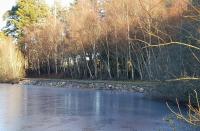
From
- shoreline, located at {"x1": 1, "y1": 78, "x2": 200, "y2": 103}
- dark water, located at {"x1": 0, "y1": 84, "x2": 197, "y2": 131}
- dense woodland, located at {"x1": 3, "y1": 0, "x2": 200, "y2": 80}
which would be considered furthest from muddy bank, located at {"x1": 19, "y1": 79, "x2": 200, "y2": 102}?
dark water, located at {"x1": 0, "y1": 84, "x2": 197, "y2": 131}

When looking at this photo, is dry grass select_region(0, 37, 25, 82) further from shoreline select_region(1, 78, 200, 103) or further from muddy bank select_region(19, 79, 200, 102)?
muddy bank select_region(19, 79, 200, 102)

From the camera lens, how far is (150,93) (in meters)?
29.1

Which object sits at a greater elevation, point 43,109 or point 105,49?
point 105,49

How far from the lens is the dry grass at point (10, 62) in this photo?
54.0 meters

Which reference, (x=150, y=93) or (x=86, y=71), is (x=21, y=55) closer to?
(x=86, y=71)

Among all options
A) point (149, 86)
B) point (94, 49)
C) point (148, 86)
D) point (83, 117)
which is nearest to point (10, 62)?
point (94, 49)

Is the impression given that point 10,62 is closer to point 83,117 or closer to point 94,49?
point 94,49

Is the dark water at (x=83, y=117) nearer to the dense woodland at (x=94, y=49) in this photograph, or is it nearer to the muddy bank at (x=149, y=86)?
the muddy bank at (x=149, y=86)

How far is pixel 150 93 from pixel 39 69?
32.9 metres

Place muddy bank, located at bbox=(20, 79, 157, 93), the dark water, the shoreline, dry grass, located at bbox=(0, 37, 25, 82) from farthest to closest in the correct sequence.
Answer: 1. dry grass, located at bbox=(0, 37, 25, 82)
2. muddy bank, located at bbox=(20, 79, 157, 93)
3. the shoreline
4. the dark water

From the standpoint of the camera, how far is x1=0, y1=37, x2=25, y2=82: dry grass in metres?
54.0

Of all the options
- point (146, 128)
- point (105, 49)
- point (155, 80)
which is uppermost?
point (105, 49)

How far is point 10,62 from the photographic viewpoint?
5475 cm

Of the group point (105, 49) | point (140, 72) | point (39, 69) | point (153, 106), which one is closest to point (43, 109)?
point (153, 106)
